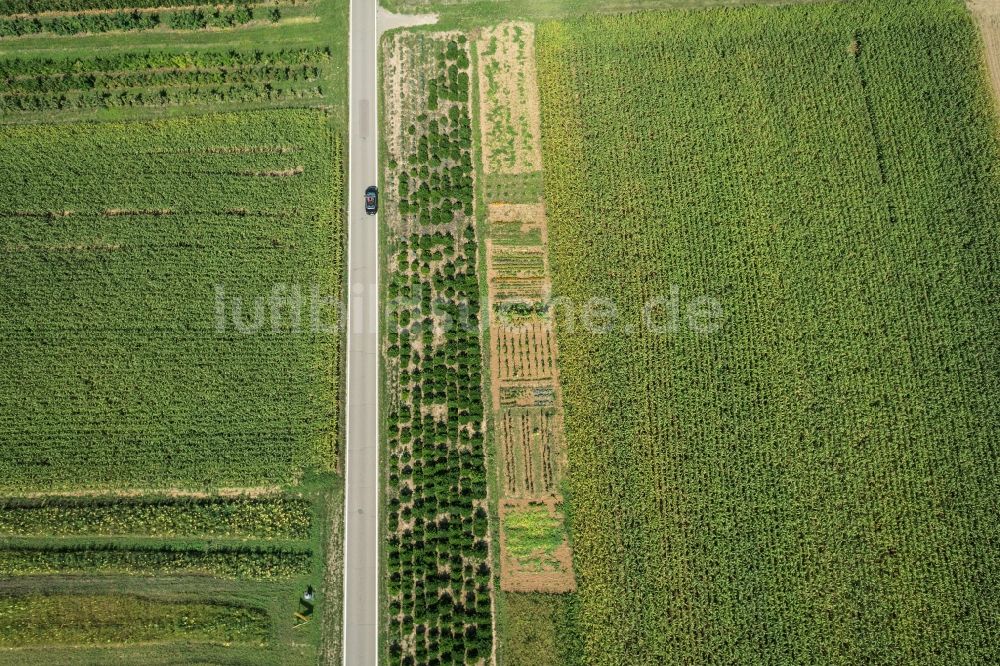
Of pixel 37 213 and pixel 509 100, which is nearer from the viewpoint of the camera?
pixel 37 213

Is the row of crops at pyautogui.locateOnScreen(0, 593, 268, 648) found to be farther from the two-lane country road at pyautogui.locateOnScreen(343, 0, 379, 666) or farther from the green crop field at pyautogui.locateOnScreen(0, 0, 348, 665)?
the two-lane country road at pyautogui.locateOnScreen(343, 0, 379, 666)

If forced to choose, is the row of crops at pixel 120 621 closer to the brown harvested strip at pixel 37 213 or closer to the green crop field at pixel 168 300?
the green crop field at pixel 168 300

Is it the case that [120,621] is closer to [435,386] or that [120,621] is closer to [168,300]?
[168,300]

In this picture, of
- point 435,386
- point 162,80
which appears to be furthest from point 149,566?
point 162,80

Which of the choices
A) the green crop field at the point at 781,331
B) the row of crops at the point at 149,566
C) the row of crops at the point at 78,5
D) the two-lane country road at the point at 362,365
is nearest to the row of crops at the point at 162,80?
the two-lane country road at the point at 362,365

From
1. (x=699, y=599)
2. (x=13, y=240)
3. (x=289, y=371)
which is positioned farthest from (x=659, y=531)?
(x=13, y=240)

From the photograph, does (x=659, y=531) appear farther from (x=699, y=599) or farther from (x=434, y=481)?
(x=434, y=481)

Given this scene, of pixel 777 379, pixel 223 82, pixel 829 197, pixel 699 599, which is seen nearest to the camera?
pixel 699 599
